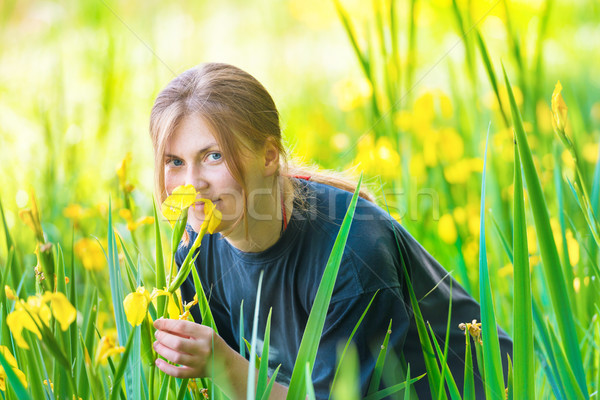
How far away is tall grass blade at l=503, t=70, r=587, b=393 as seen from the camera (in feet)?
1.73

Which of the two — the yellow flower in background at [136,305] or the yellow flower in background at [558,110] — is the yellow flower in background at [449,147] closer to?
the yellow flower in background at [558,110]

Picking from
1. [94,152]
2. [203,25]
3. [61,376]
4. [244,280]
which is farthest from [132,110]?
[61,376]

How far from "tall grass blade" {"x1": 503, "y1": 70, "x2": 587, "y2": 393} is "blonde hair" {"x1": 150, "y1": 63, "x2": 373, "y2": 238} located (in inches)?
18.4

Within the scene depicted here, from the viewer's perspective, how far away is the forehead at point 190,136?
35.4 inches

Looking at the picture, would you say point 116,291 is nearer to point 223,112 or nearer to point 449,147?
point 223,112

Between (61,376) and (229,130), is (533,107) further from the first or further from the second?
(61,376)

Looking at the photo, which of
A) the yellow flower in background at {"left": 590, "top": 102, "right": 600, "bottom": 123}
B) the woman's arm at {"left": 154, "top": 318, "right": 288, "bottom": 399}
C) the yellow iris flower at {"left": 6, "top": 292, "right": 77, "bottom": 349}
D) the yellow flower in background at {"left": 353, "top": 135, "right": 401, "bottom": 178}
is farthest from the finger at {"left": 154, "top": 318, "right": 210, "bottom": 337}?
the yellow flower in background at {"left": 590, "top": 102, "right": 600, "bottom": 123}

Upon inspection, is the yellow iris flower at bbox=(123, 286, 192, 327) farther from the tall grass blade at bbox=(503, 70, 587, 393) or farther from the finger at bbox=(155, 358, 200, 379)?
the tall grass blade at bbox=(503, 70, 587, 393)

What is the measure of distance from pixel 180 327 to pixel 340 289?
407mm

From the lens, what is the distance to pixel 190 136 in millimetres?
905

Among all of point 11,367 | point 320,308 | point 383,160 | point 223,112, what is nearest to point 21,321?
point 11,367

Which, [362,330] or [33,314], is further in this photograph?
[362,330]

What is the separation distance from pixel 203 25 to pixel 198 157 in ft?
9.16

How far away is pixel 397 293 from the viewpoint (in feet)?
3.05
